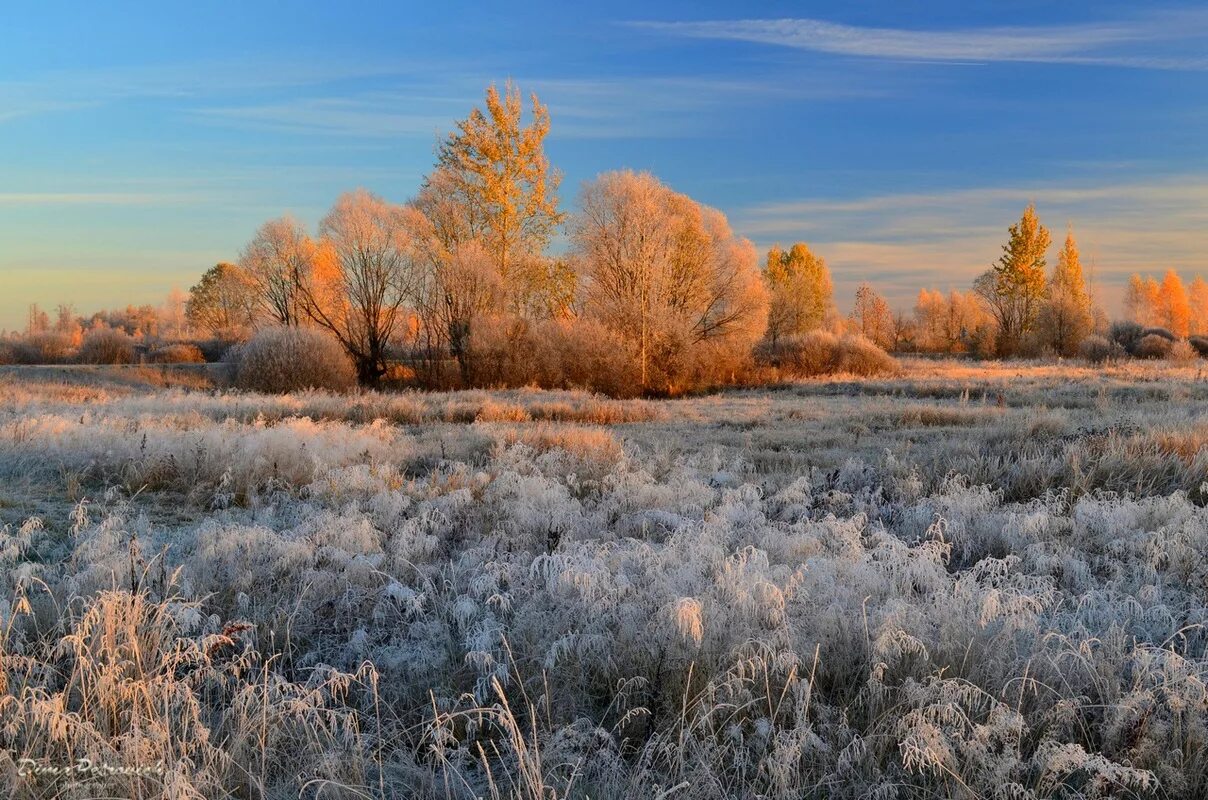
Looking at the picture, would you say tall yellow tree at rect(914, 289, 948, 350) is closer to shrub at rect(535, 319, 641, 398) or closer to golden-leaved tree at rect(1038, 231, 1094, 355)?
golden-leaved tree at rect(1038, 231, 1094, 355)

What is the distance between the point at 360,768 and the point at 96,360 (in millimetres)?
43342

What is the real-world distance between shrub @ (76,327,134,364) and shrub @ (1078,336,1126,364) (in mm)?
50187

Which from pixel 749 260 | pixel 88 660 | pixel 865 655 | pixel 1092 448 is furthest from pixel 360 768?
pixel 749 260

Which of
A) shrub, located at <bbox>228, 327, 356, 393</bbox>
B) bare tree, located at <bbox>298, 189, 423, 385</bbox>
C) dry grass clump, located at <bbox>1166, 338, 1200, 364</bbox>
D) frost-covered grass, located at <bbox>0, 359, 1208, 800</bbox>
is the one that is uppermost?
bare tree, located at <bbox>298, 189, 423, 385</bbox>

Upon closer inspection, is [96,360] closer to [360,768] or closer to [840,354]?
[840,354]

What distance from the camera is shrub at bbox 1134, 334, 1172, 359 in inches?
1812

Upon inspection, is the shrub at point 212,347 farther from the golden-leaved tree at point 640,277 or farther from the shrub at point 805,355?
the shrub at point 805,355

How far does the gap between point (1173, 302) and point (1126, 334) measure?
148 ft

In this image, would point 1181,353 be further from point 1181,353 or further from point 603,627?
point 603,627

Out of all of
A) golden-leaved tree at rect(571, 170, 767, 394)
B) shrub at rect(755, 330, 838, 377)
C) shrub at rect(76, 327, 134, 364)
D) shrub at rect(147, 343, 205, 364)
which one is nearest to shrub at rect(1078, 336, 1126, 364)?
shrub at rect(755, 330, 838, 377)

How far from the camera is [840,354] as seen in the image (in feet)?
129

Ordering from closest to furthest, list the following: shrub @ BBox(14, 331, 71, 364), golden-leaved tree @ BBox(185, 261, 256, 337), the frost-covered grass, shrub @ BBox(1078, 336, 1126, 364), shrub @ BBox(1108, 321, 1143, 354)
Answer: the frost-covered grass
shrub @ BBox(14, 331, 71, 364)
shrub @ BBox(1078, 336, 1126, 364)
shrub @ BBox(1108, 321, 1143, 354)
golden-leaved tree @ BBox(185, 261, 256, 337)

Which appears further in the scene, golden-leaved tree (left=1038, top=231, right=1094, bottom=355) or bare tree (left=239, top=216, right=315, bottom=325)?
golden-leaved tree (left=1038, top=231, right=1094, bottom=355)

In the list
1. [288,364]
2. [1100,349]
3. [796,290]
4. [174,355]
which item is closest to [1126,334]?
[1100,349]
